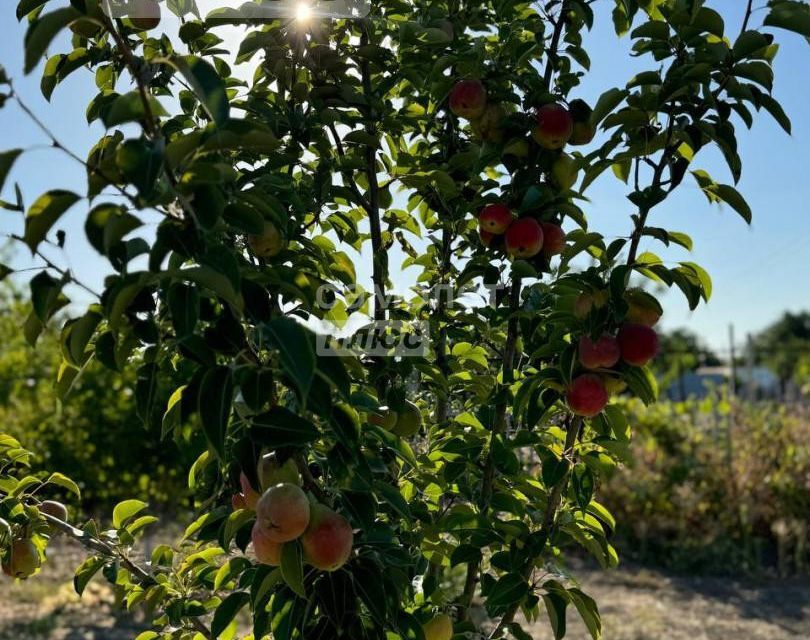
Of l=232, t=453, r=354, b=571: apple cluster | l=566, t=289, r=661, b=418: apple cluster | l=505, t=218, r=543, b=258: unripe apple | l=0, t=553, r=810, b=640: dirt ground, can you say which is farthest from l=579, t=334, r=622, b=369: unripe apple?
l=0, t=553, r=810, b=640: dirt ground

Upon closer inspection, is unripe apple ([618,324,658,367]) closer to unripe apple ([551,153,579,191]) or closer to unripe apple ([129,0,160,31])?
unripe apple ([551,153,579,191])

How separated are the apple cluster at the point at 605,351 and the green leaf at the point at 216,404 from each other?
2.00 feet

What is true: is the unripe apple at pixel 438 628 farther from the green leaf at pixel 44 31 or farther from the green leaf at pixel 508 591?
the green leaf at pixel 44 31

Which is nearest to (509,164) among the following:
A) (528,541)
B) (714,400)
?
(528,541)

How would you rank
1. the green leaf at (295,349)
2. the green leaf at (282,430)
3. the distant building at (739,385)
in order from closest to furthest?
the green leaf at (295,349) → the green leaf at (282,430) → the distant building at (739,385)

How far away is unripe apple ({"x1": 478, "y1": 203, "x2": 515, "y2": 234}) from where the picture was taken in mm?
1463

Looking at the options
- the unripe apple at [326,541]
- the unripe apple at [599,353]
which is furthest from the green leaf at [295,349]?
the unripe apple at [599,353]

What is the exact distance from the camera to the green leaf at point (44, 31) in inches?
32.9

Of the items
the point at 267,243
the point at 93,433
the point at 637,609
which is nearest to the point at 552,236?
the point at 267,243

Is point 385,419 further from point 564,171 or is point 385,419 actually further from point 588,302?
point 564,171

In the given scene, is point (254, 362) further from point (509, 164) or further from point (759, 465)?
point (759, 465)

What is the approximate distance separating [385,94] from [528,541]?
0.93m

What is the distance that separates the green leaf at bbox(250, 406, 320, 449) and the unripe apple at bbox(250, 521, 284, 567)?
141mm

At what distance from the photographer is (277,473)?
1117 mm
